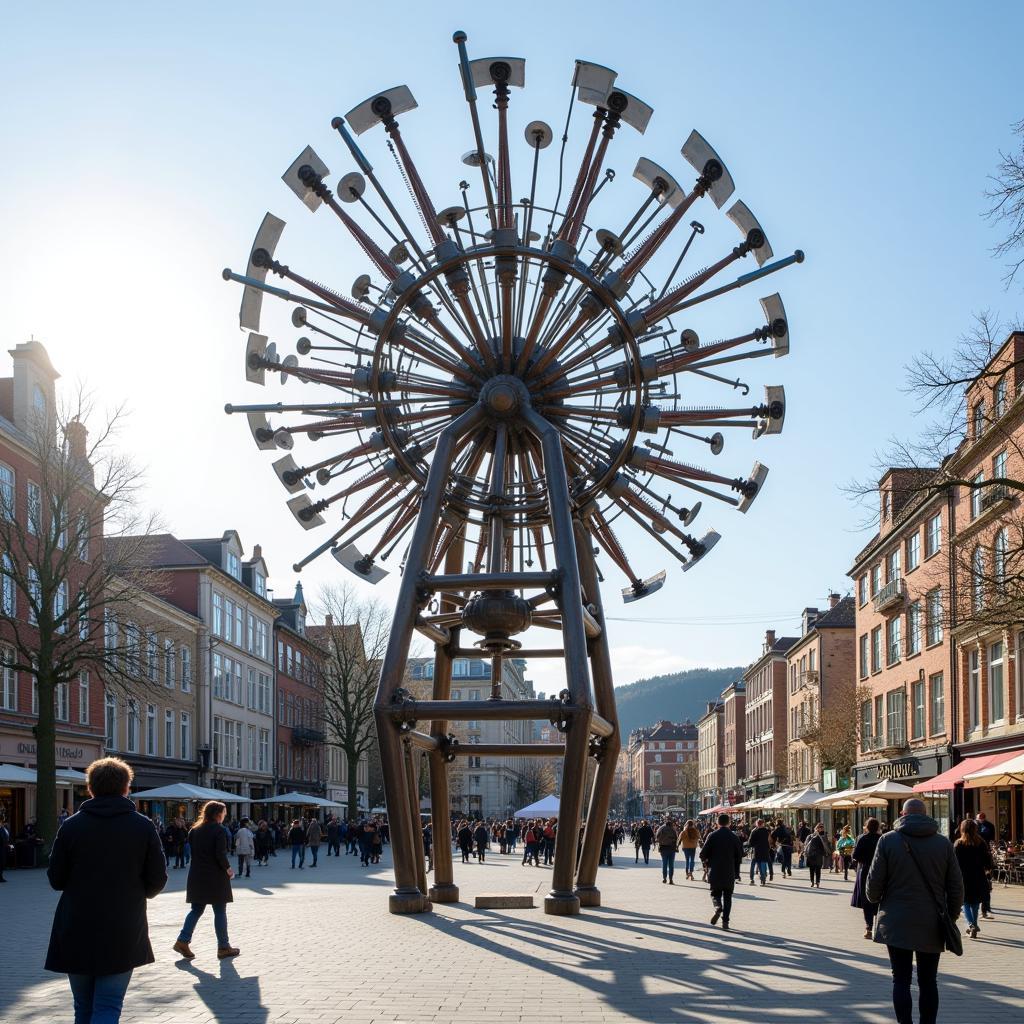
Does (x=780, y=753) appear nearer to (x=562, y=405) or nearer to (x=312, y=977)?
(x=562, y=405)

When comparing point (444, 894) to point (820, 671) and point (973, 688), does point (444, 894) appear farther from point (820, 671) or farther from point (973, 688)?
point (820, 671)

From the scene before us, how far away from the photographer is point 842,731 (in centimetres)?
5884

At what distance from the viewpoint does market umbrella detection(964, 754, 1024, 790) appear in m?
28.5

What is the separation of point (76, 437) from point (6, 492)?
3286 mm

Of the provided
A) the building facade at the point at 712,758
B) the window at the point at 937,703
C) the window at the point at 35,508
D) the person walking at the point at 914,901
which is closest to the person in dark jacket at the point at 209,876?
the person walking at the point at 914,901

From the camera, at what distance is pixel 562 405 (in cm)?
1948

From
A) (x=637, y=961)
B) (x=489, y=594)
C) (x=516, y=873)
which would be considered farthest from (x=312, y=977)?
(x=516, y=873)

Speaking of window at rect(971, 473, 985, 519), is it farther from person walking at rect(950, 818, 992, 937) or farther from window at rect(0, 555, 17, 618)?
window at rect(0, 555, 17, 618)

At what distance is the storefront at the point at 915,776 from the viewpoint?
42.8 m

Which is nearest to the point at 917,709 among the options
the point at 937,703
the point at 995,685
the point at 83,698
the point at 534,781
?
the point at 937,703

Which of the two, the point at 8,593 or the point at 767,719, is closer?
the point at 8,593

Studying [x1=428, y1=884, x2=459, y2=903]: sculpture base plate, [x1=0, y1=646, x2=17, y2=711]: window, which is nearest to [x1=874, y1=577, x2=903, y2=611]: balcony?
[x1=0, y1=646, x2=17, y2=711]: window

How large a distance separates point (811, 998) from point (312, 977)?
14.3ft

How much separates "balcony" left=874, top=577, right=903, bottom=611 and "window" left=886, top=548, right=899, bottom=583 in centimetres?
37
